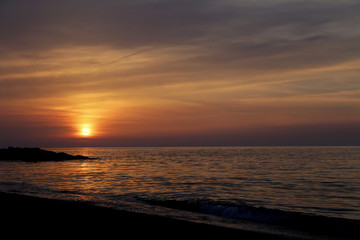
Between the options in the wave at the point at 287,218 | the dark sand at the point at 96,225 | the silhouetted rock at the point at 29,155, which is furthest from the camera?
the silhouetted rock at the point at 29,155

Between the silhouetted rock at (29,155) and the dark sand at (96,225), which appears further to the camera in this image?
the silhouetted rock at (29,155)

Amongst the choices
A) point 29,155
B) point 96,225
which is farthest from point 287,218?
point 29,155

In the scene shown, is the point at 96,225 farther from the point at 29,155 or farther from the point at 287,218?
the point at 29,155

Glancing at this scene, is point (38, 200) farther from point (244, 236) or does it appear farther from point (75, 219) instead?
point (244, 236)

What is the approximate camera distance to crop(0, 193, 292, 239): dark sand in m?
9.08

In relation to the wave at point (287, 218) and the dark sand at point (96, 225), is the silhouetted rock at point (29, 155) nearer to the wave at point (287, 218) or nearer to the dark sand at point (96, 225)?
the wave at point (287, 218)

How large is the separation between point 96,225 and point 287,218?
335 inches

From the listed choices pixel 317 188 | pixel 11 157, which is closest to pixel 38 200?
pixel 317 188

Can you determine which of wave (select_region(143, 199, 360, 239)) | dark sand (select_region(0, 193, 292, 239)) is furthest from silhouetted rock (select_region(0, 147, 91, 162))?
dark sand (select_region(0, 193, 292, 239))

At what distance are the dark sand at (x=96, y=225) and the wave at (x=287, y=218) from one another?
4.06 metres

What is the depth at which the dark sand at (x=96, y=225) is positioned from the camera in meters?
9.08

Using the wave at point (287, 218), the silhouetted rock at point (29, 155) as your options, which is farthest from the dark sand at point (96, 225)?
the silhouetted rock at point (29, 155)

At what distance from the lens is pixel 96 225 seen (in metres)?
10.3

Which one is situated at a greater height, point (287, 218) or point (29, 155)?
point (29, 155)
